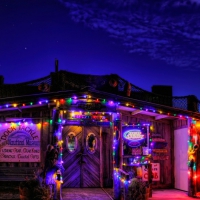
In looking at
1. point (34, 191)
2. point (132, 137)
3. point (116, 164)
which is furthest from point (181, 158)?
point (34, 191)

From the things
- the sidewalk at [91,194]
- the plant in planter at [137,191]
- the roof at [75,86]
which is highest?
the roof at [75,86]

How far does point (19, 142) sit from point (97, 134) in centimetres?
365

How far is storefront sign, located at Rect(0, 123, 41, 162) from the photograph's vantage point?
1350 centimetres

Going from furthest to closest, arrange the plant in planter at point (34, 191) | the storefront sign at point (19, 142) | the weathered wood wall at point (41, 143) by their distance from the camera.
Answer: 1. the storefront sign at point (19, 142)
2. the weathered wood wall at point (41, 143)
3. the plant in planter at point (34, 191)

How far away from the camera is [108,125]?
15.2 m

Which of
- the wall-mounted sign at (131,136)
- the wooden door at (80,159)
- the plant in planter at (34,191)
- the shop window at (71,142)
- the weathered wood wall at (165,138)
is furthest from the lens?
the weathered wood wall at (165,138)

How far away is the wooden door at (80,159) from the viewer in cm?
1520

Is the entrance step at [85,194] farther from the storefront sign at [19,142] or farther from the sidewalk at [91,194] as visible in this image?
the storefront sign at [19,142]

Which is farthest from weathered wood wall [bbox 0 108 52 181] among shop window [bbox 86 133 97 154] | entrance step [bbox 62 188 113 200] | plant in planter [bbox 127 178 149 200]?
plant in planter [bbox 127 178 149 200]

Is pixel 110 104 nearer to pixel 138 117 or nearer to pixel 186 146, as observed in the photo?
pixel 138 117

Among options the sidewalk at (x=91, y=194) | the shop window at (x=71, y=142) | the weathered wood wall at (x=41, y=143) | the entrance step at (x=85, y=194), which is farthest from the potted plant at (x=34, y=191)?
the shop window at (x=71, y=142)

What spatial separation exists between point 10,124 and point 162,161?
7.07 metres

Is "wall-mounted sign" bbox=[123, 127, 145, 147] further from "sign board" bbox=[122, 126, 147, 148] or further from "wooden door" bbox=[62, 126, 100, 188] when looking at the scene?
→ "wooden door" bbox=[62, 126, 100, 188]

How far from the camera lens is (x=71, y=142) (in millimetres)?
15406
